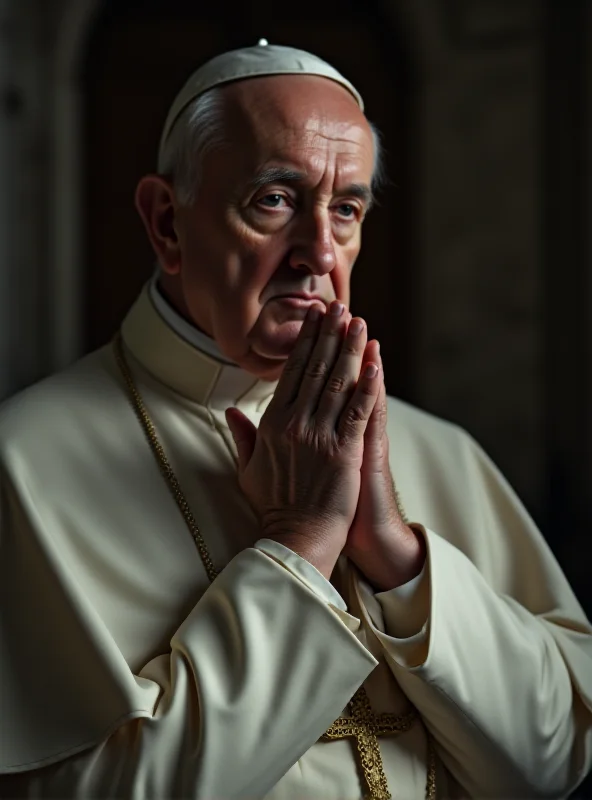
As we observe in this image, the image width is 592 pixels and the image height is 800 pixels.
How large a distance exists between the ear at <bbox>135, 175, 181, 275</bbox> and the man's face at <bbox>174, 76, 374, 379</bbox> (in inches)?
4.7

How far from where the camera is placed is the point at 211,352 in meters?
2.46

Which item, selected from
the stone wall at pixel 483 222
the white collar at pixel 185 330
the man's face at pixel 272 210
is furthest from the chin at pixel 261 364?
the stone wall at pixel 483 222

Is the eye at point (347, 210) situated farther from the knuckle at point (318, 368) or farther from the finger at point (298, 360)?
the knuckle at point (318, 368)

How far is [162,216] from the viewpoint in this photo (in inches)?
98.0

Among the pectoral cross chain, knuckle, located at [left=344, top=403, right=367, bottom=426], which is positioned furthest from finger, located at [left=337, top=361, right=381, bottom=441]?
the pectoral cross chain

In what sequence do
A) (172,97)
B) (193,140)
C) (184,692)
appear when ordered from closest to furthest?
1. (184,692)
2. (193,140)
3. (172,97)

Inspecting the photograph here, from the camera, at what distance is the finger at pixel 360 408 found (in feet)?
6.95

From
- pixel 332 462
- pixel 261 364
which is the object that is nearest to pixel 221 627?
pixel 332 462

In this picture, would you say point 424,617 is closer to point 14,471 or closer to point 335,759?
point 335,759

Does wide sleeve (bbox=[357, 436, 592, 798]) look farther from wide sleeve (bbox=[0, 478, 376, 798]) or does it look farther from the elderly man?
wide sleeve (bbox=[0, 478, 376, 798])

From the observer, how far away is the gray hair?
2332 millimetres

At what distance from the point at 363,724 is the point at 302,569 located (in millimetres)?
377

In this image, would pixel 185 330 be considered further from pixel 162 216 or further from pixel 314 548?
pixel 314 548

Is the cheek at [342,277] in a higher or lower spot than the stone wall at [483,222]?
higher
